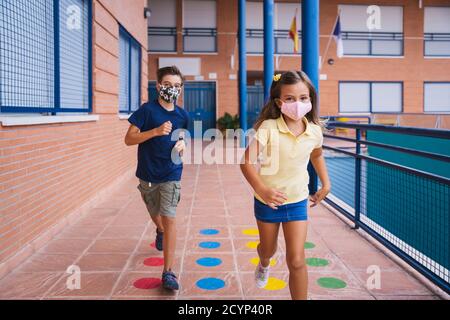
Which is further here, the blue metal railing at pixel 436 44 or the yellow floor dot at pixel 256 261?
the blue metal railing at pixel 436 44

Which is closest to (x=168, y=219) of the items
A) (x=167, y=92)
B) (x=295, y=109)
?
(x=167, y=92)

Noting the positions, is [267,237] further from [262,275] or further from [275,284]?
[275,284]

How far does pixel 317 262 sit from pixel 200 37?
17.4m

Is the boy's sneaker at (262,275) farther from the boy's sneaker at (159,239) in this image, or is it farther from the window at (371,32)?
the window at (371,32)

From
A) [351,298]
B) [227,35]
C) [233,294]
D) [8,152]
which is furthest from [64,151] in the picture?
[227,35]

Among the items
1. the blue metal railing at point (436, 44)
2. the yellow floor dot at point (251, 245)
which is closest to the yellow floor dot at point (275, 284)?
the yellow floor dot at point (251, 245)

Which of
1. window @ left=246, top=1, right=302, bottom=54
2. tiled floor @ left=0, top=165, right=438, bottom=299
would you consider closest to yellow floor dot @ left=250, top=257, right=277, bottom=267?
tiled floor @ left=0, top=165, right=438, bottom=299

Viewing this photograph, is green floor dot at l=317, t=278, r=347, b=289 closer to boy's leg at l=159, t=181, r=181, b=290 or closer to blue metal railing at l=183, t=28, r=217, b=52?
boy's leg at l=159, t=181, r=181, b=290

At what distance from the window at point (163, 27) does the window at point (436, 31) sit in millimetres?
11266

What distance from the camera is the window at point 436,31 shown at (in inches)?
833

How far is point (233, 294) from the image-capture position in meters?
3.00

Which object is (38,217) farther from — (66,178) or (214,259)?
(214,259)

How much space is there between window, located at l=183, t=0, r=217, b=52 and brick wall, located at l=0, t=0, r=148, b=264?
11.3m

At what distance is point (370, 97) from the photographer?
69.1ft
